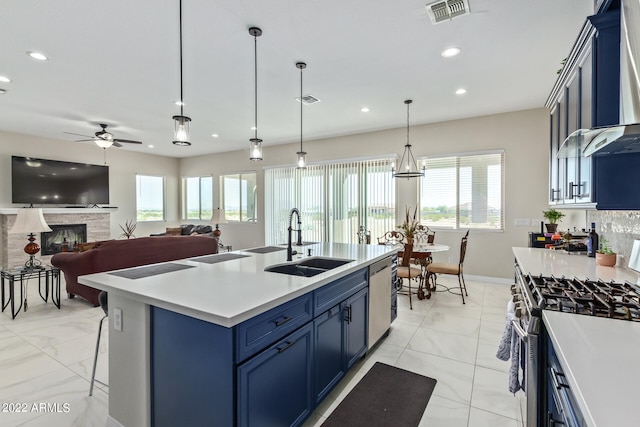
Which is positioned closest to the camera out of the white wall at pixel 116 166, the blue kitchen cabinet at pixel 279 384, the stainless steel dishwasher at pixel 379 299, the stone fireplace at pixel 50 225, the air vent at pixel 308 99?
the blue kitchen cabinet at pixel 279 384

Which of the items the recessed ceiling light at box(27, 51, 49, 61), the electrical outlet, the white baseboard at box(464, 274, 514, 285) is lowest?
the white baseboard at box(464, 274, 514, 285)

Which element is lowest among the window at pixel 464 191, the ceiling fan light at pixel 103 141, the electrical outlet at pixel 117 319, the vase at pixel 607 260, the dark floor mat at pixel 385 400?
the dark floor mat at pixel 385 400

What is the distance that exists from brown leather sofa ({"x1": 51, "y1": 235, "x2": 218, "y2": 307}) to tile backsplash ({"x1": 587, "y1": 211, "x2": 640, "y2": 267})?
4.97 m

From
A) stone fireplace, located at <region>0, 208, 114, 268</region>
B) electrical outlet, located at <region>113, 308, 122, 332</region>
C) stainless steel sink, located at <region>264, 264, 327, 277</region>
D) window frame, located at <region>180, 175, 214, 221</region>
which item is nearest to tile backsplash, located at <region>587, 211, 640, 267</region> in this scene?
stainless steel sink, located at <region>264, 264, 327, 277</region>

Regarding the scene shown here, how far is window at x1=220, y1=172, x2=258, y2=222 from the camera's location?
27.2 ft

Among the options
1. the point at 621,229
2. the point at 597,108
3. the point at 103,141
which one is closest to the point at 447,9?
the point at 597,108

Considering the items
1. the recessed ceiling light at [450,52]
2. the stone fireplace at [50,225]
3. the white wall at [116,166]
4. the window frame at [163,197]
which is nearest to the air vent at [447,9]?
the recessed ceiling light at [450,52]

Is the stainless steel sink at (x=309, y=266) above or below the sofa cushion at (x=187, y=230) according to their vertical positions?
above

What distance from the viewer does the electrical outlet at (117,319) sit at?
5.63ft

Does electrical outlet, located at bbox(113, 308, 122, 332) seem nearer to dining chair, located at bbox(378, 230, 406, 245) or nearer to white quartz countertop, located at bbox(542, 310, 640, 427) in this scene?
white quartz countertop, located at bbox(542, 310, 640, 427)

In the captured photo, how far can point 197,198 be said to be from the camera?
370 inches

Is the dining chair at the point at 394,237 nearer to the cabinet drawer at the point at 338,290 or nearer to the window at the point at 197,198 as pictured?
the cabinet drawer at the point at 338,290

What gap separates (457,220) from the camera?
18.1 ft

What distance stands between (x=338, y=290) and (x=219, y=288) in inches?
33.6
